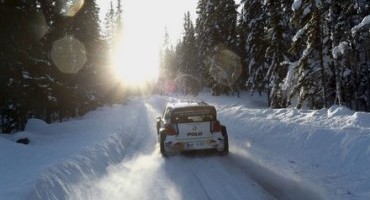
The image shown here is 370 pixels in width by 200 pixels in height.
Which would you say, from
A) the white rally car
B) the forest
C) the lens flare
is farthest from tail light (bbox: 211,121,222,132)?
the lens flare

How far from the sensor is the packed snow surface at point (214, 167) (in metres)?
8.20

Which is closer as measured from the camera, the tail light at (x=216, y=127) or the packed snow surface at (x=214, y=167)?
the packed snow surface at (x=214, y=167)

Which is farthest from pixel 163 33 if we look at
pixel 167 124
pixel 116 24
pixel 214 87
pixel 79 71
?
pixel 167 124

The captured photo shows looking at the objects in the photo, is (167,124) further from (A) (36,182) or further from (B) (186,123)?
(A) (36,182)

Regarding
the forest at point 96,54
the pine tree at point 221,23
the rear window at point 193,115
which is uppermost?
the pine tree at point 221,23

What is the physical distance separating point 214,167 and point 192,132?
2.34 metres

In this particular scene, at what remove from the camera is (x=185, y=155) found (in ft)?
44.3

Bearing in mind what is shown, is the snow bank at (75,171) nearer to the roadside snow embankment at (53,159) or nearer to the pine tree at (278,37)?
the roadside snow embankment at (53,159)

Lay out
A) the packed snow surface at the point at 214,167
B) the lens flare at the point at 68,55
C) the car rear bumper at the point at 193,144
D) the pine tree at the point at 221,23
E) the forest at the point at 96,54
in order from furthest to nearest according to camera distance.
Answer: the pine tree at the point at 221,23 → the lens flare at the point at 68,55 → the forest at the point at 96,54 → the car rear bumper at the point at 193,144 → the packed snow surface at the point at 214,167

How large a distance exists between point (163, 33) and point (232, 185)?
131 meters

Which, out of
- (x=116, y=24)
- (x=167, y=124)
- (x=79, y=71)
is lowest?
(x=167, y=124)

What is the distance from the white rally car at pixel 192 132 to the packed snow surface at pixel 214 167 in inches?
14.4

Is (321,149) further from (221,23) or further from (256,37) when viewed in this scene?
(221,23)

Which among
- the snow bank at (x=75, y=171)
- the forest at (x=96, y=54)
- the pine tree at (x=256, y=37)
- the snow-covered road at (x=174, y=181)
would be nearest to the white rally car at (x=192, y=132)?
the snow-covered road at (x=174, y=181)
